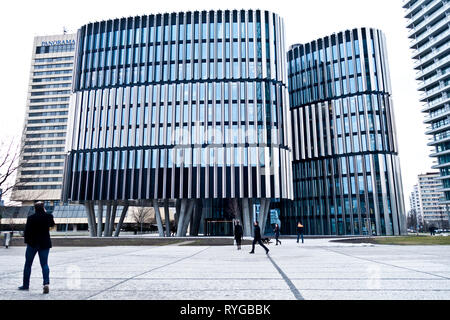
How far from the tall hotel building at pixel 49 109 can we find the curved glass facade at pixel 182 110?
57037mm

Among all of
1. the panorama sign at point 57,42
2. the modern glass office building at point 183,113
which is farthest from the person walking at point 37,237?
the panorama sign at point 57,42

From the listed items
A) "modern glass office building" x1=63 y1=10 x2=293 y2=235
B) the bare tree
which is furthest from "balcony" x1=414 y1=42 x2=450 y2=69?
the bare tree

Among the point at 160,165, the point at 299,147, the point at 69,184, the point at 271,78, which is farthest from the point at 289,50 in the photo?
the point at 69,184

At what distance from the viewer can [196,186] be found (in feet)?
150

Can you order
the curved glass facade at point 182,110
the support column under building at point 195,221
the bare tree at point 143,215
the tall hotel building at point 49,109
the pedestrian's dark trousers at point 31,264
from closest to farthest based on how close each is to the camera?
the pedestrian's dark trousers at point 31,264
the curved glass facade at point 182,110
the support column under building at point 195,221
the bare tree at point 143,215
the tall hotel building at point 49,109

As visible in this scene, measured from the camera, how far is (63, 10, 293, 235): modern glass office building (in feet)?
152

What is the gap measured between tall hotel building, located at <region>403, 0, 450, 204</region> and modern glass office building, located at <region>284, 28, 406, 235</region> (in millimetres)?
22439

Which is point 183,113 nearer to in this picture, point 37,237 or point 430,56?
point 37,237

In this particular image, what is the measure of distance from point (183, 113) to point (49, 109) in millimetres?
76132

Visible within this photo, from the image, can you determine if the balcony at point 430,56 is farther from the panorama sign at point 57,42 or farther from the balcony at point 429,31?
the panorama sign at point 57,42

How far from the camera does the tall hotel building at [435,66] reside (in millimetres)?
74438

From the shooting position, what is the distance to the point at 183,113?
4872 cm

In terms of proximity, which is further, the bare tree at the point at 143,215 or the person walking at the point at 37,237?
the bare tree at the point at 143,215

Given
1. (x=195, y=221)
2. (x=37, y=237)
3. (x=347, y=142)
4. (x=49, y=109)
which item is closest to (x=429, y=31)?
(x=347, y=142)
